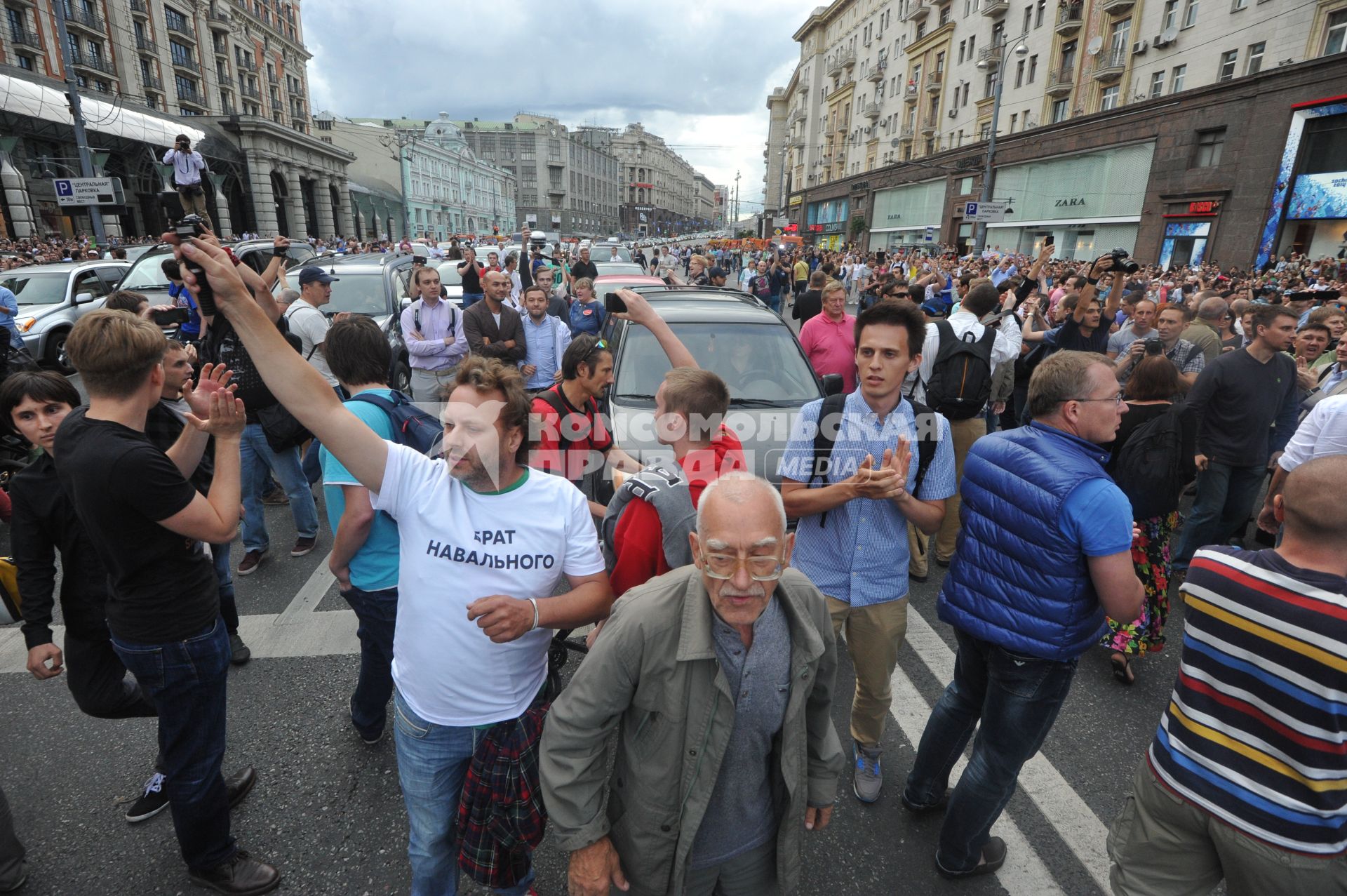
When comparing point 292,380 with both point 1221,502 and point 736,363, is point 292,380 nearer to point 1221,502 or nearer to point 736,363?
point 736,363

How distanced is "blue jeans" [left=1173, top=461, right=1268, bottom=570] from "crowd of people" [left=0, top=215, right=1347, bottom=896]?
1330 millimetres

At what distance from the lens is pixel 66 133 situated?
2850 cm

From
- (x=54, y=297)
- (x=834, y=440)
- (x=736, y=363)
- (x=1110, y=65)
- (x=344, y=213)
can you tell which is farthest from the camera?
(x=344, y=213)

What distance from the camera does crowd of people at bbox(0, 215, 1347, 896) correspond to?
159 cm

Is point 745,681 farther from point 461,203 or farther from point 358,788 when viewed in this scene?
point 461,203

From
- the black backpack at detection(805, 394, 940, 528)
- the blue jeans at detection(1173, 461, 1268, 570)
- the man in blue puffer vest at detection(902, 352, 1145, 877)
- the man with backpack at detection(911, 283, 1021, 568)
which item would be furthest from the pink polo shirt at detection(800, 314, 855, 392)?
the man in blue puffer vest at detection(902, 352, 1145, 877)

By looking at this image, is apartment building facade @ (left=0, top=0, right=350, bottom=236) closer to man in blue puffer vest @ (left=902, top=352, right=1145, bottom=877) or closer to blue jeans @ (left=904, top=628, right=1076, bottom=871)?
man in blue puffer vest @ (left=902, top=352, right=1145, bottom=877)

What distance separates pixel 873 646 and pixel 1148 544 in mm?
2354

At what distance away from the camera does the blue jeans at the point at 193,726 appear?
214 cm

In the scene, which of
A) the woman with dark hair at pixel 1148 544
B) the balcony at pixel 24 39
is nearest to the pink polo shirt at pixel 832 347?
the woman with dark hair at pixel 1148 544

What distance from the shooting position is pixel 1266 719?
166 cm

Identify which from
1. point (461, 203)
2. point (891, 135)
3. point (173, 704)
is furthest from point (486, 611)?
point (461, 203)

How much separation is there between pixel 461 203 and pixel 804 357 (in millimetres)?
97425

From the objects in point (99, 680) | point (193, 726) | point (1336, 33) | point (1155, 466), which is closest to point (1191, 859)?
point (1155, 466)
